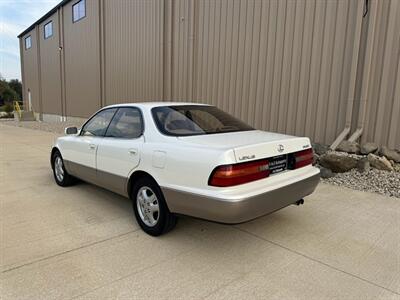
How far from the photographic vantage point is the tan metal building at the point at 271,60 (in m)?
6.14

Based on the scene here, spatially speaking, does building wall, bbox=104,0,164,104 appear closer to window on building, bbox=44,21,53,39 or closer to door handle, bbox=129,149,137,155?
door handle, bbox=129,149,137,155

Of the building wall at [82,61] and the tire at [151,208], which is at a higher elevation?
the building wall at [82,61]

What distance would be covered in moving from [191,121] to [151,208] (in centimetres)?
110

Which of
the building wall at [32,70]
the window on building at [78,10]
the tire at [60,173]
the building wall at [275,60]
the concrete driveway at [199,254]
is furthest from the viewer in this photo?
the building wall at [32,70]

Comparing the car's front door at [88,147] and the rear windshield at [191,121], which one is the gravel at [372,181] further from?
the car's front door at [88,147]

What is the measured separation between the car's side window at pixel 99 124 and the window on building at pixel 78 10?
15.4 metres

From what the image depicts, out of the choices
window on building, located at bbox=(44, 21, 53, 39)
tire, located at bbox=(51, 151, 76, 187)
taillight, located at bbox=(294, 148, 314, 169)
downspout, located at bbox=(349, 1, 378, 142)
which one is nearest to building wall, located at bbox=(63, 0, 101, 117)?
window on building, located at bbox=(44, 21, 53, 39)

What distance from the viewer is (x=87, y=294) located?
237cm

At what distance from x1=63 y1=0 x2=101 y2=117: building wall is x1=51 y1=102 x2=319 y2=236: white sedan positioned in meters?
13.6

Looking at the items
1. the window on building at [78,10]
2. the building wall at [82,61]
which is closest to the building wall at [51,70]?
the building wall at [82,61]

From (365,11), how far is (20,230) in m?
6.98

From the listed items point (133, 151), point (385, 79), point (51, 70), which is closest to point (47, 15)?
point (51, 70)

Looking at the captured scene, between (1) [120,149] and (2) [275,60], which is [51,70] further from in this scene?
(1) [120,149]

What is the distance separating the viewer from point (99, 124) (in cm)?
452
